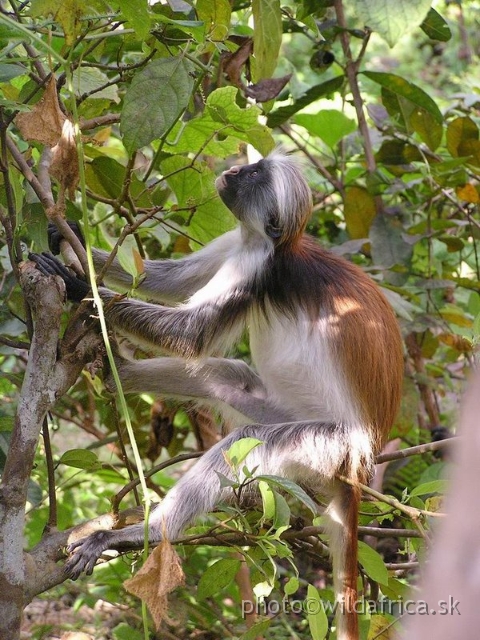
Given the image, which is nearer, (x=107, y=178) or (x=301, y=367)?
(x=107, y=178)

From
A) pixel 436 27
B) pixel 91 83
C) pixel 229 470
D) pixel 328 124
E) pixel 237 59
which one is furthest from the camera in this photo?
pixel 328 124

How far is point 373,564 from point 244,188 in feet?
6.37

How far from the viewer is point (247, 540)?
110 inches

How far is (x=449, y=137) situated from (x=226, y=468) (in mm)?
2576

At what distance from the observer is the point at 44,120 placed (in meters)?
2.40

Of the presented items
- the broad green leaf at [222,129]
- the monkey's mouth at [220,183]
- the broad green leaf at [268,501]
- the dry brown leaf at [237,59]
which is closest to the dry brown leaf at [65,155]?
the broad green leaf at [222,129]

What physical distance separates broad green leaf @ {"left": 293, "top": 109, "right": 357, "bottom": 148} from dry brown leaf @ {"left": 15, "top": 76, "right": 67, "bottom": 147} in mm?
2903

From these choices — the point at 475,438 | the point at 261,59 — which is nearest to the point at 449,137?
the point at 261,59

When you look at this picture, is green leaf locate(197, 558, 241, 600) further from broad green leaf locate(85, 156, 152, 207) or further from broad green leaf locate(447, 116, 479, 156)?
broad green leaf locate(447, 116, 479, 156)

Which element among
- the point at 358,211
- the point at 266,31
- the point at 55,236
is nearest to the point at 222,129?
the point at 266,31

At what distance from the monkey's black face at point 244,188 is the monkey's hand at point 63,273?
1.29m

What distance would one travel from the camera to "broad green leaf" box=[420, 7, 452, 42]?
4.25 m

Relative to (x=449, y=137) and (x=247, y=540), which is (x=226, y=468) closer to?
(x=247, y=540)

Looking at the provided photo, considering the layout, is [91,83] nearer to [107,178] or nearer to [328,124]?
[107,178]
